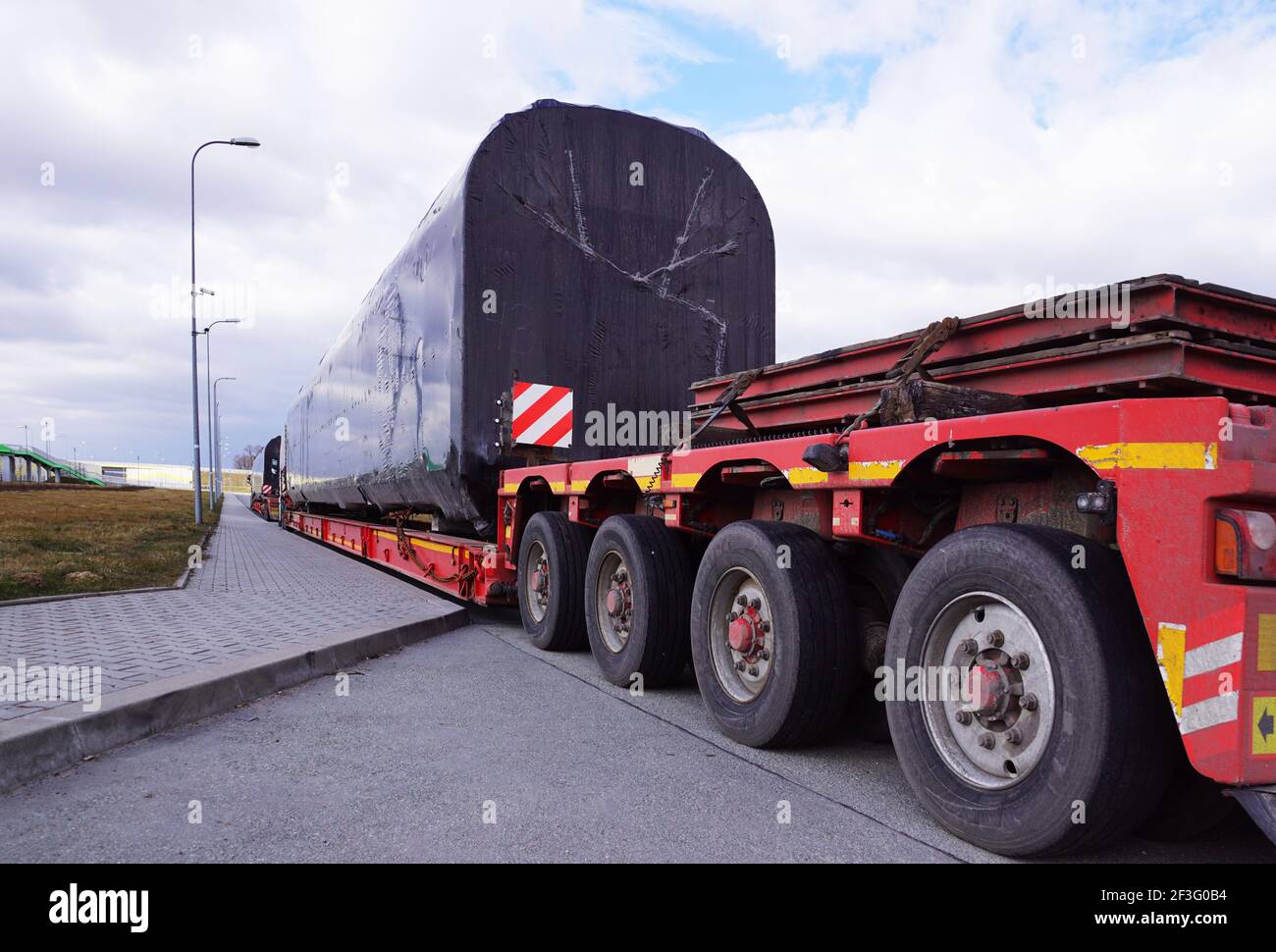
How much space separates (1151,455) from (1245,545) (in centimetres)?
29

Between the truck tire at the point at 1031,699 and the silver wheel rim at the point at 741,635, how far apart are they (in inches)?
32.5

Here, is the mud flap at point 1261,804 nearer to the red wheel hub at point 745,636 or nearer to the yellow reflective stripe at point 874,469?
the yellow reflective stripe at point 874,469

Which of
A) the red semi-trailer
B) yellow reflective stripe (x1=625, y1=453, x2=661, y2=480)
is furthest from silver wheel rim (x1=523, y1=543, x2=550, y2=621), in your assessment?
the red semi-trailer

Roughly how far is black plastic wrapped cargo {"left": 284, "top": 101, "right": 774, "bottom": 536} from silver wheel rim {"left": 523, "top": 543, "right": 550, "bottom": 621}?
2.69 ft

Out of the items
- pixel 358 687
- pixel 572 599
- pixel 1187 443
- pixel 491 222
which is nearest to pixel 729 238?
pixel 491 222

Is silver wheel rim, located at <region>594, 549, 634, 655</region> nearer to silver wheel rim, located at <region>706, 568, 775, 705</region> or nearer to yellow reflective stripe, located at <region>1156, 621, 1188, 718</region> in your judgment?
silver wheel rim, located at <region>706, 568, 775, 705</region>

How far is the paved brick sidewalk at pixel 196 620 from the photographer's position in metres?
4.55

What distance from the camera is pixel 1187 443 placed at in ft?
6.54

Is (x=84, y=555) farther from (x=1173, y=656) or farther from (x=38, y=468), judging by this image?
(x=38, y=468)

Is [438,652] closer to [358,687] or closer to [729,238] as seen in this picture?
[358,687]

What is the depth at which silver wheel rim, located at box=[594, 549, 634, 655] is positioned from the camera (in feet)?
15.3

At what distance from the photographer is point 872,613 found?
336 centimetres

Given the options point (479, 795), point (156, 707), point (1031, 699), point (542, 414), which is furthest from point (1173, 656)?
point (542, 414)
